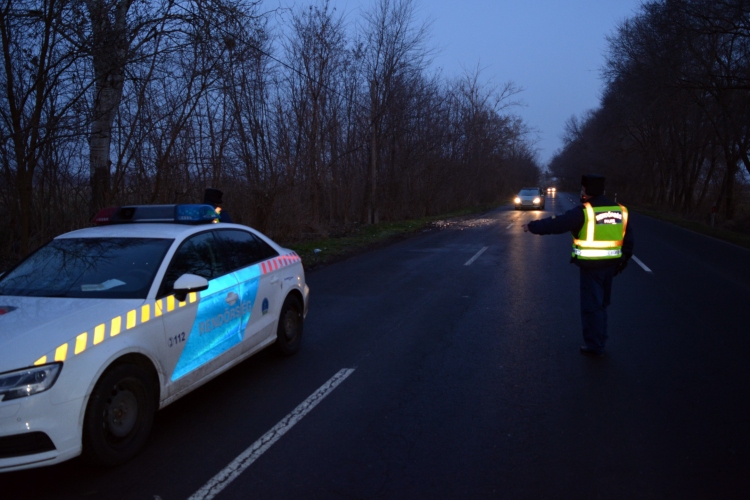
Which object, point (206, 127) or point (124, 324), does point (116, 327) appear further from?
point (206, 127)

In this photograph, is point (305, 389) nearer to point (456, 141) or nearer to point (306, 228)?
point (306, 228)

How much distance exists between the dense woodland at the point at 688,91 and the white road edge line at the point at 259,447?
16607 millimetres

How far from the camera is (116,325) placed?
4078mm

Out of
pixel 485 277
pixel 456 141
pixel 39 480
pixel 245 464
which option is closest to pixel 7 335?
pixel 39 480

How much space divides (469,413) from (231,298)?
2.31 meters

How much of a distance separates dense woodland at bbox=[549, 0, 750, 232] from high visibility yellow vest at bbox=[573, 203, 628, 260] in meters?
13.4

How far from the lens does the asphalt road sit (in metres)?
3.80

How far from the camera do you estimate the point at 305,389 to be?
5477 millimetres

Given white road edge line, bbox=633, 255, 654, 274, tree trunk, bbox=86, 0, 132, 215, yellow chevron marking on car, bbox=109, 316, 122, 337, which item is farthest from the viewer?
white road edge line, bbox=633, 255, 654, 274

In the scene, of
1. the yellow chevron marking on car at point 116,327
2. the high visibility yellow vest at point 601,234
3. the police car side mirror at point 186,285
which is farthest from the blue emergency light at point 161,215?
the high visibility yellow vest at point 601,234

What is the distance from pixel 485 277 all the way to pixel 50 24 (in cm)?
835

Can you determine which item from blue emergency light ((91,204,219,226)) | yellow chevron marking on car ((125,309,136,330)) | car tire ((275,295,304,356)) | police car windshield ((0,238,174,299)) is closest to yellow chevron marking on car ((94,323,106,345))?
yellow chevron marking on car ((125,309,136,330))

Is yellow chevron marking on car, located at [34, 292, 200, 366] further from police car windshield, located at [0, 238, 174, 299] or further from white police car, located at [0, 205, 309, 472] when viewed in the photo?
police car windshield, located at [0, 238, 174, 299]

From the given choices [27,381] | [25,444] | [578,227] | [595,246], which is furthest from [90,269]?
[595,246]
